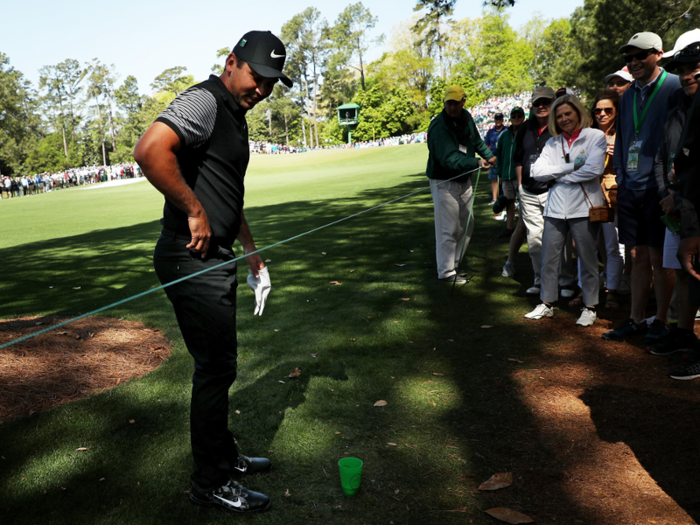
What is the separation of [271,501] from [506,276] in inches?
204

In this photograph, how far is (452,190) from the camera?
6.94 meters

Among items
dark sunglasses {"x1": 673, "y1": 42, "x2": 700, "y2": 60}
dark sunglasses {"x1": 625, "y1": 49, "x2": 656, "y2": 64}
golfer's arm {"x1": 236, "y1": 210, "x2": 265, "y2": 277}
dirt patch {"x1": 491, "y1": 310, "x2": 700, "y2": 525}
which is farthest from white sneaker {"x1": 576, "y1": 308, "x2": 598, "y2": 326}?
golfer's arm {"x1": 236, "y1": 210, "x2": 265, "y2": 277}

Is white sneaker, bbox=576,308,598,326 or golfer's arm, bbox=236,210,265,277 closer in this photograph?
golfer's arm, bbox=236,210,265,277

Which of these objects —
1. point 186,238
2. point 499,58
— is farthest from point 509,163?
point 499,58

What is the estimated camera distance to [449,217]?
7027mm

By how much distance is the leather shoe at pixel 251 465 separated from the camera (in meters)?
3.09

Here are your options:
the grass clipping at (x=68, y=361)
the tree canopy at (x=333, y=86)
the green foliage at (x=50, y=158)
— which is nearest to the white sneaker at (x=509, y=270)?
the grass clipping at (x=68, y=361)

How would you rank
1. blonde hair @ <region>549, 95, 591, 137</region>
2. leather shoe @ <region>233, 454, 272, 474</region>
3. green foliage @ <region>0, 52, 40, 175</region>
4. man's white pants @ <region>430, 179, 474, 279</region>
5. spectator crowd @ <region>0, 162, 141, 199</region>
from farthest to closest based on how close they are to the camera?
green foliage @ <region>0, 52, 40, 175</region> < spectator crowd @ <region>0, 162, 141, 199</region> < man's white pants @ <region>430, 179, 474, 279</region> < blonde hair @ <region>549, 95, 591, 137</region> < leather shoe @ <region>233, 454, 272, 474</region>

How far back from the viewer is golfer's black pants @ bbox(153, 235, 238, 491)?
2.66 m

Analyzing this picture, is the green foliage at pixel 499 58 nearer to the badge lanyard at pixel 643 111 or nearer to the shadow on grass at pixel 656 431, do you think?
the badge lanyard at pixel 643 111

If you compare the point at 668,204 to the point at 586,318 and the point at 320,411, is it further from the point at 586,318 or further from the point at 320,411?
the point at 320,411

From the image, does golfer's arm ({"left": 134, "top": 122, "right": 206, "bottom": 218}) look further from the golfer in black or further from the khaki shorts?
the khaki shorts

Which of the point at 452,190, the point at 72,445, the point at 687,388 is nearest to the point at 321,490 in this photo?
the point at 72,445

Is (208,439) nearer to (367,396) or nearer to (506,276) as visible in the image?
(367,396)
